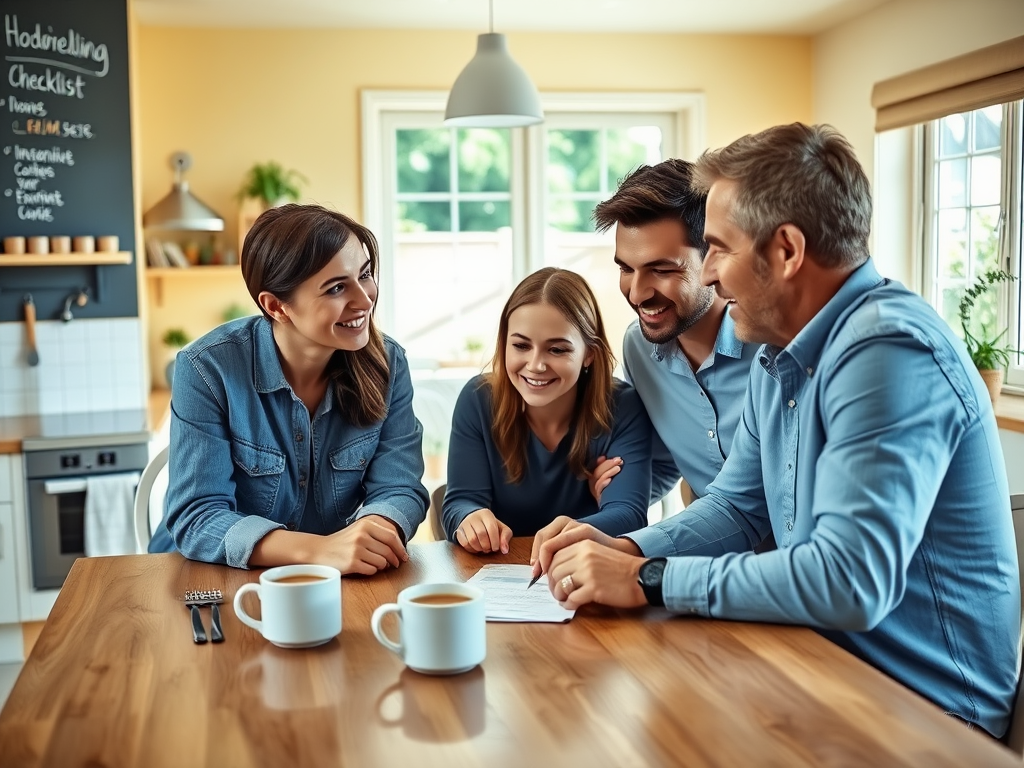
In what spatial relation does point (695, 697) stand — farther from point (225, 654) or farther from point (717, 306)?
point (717, 306)

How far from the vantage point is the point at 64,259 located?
424 cm

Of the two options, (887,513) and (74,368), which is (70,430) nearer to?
(74,368)

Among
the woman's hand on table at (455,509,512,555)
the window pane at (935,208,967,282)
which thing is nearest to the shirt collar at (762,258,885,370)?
the woman's hand on table at (455,509,512,555)

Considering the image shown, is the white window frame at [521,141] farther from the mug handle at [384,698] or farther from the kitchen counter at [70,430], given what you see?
the mug handle at [384,698]

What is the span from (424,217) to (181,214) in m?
1.34

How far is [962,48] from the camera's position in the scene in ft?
14.3

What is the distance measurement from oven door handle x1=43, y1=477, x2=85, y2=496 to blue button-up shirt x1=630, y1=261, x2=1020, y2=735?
3020mm

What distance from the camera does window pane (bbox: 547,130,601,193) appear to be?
566cm

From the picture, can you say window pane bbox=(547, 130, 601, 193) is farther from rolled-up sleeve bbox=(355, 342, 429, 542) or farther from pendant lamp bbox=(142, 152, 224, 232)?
rolled-up sleeve bbox=(355, 342, 429, 542)

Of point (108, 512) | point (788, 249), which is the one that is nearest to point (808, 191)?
point (788, 249)

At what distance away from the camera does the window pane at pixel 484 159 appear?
18.3ft

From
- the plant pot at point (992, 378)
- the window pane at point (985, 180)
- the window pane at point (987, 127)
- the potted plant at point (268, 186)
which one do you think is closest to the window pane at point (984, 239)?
the window pane at point (985, 180)

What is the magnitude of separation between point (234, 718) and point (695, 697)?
0.50 m

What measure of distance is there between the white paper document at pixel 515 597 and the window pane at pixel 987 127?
11.5 ft
